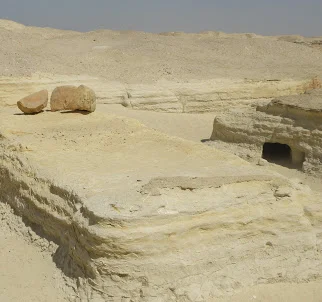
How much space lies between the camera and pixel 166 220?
426cm

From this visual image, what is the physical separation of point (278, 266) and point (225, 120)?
566cm

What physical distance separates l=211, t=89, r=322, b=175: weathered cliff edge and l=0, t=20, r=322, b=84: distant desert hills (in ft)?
18.8

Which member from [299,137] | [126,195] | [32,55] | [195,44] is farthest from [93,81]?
[126,195]

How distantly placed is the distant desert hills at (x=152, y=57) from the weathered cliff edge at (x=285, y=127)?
572 cm

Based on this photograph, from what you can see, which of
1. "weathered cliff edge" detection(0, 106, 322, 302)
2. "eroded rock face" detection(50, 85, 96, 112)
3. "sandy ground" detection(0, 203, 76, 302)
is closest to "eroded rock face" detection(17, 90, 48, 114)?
"eroded rock face" detection(50, 85, 96, 112)

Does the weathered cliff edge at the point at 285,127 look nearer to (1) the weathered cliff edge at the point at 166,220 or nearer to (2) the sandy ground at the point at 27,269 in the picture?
(1) the weathered cliff edge at the point at 166,220

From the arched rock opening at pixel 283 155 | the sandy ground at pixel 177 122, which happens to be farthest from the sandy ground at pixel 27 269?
the sandy ground at pixel 177 122

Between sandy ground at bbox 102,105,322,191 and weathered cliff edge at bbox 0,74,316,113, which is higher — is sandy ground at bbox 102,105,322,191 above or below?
below

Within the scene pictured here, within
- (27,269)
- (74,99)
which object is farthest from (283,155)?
(27,269)

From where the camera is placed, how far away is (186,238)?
14.3ft

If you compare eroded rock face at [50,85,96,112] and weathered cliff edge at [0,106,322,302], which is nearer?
weathered cliff edge at [0,106,322,302]

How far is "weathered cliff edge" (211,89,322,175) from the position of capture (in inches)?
348

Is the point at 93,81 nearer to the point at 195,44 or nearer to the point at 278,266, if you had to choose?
the point at 195,44

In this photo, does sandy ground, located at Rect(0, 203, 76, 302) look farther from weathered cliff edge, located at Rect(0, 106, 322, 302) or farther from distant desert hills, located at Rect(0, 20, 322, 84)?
distant desert hills, located at Rect(0, 20, 322, 84)
